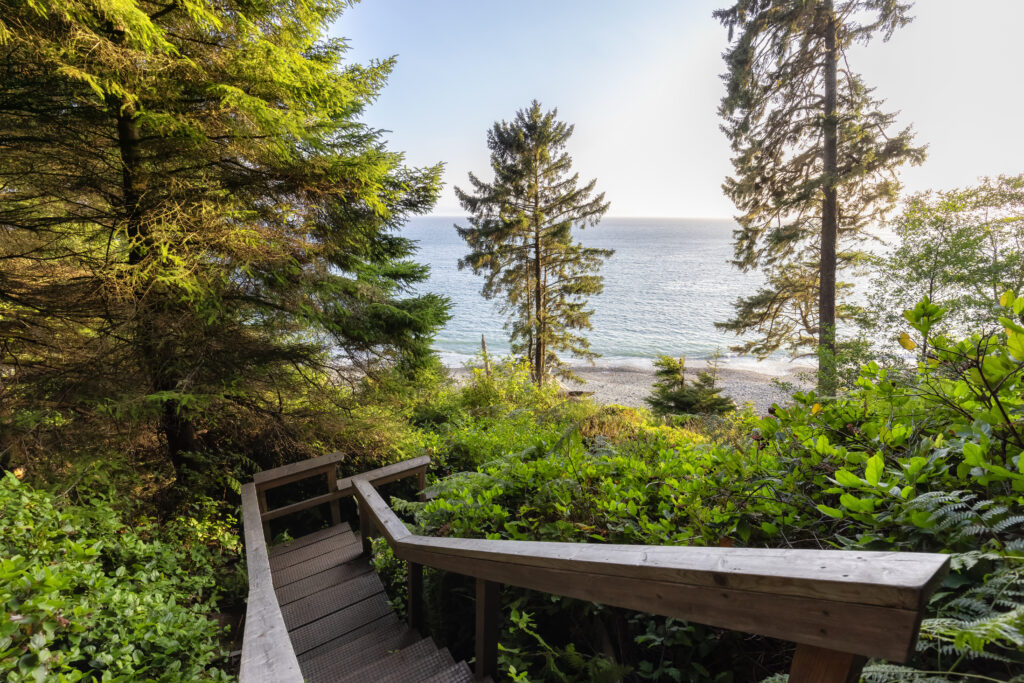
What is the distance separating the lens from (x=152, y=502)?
406 cm

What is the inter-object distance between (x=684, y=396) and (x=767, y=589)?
35.4ft

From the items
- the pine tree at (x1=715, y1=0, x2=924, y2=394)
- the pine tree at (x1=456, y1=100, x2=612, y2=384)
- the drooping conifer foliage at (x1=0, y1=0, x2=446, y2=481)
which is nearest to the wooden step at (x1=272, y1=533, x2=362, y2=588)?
the drooping conifer foliage at (x1=0, y1=0, x2=446, y2=481)

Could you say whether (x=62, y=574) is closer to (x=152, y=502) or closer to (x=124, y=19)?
(x=152, y=502)

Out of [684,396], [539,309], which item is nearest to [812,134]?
[684,396]

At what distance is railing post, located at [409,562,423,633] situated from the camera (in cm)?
Result: 262

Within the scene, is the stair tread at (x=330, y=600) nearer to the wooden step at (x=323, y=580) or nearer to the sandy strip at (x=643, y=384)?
the wooden step at (x=323, y=580)

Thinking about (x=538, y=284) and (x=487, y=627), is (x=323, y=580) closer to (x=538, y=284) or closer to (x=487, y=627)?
(x=487, y=627)

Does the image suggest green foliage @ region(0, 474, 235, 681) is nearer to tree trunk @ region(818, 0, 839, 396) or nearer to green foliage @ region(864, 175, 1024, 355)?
tree trunk @ region(818, 0, 839, 396)

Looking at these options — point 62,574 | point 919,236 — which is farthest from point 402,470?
point 919,236

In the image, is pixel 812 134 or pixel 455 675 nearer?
pixel 455 675

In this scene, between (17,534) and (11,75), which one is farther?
(11,75)

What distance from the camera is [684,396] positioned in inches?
421

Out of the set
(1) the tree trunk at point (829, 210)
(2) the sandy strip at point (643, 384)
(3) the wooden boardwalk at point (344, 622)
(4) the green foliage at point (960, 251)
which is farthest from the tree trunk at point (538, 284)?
(3) the wooden boardwalk at point (344, 622)

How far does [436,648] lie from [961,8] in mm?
14749
